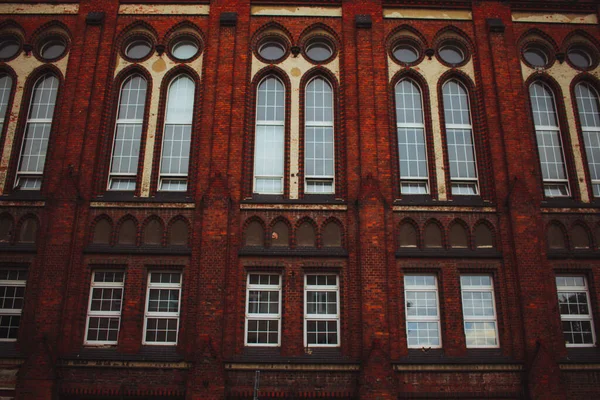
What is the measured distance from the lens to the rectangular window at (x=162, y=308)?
1434 cm

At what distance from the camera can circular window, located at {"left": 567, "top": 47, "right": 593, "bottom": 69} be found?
1742 centimetres

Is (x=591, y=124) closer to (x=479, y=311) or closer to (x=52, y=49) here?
(x=479, y=311)

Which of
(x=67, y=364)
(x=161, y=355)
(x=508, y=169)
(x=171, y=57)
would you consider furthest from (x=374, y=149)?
(x=67, y=364)

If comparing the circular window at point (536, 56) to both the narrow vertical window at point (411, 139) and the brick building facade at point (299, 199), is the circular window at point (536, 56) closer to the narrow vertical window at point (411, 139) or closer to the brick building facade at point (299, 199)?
the brick building facade at point (299, 199)

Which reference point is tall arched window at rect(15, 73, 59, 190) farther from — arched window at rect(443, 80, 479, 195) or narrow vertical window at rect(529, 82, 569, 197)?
narrow vertical window at rect(529, 82, 569, 197)

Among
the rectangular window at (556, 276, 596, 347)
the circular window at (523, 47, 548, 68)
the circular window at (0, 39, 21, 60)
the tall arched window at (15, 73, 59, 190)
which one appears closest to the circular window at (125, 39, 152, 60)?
the tall arched window at (15, 73, 59, 190)

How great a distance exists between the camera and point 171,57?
17.0 metres

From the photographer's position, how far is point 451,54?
17.4 m

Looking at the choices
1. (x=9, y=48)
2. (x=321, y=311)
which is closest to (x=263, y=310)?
(x=321, y=311)

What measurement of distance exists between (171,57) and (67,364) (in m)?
9.26

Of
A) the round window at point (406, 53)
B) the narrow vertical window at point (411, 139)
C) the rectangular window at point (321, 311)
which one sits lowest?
the rectangular window at point (321, 311)

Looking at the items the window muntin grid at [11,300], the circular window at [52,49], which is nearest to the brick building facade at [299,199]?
the window muntin grid at [11,300]

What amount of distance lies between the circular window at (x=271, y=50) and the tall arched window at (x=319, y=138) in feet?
4.54

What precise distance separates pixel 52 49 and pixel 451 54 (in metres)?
12.6
